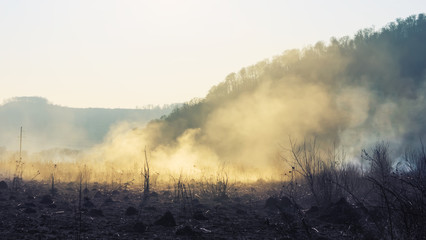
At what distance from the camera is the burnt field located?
5871 mm

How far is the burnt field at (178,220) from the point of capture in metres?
5.87

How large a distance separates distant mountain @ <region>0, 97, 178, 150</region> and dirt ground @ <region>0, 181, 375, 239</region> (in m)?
80.1

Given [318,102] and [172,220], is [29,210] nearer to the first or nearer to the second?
[172,220]

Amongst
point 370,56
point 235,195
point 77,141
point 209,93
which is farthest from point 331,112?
point 77,141

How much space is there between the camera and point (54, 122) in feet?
324

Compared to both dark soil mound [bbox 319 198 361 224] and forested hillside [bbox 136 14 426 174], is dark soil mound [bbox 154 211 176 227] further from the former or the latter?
forested hillside [bbox 136 14 426 174]

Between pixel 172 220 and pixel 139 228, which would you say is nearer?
pixel 139 228

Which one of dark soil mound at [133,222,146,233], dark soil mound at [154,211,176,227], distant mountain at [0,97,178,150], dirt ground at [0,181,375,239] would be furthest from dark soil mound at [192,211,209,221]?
distant mountain at [0,97,178,150]

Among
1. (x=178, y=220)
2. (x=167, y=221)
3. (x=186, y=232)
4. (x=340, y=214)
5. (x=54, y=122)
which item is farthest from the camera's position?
(x=54, y=122)

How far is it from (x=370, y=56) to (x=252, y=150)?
75.7 ft

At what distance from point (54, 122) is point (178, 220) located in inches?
4042

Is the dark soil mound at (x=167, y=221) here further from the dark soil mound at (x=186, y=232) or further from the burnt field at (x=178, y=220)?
the dark soil mound at (x=186, y=232)

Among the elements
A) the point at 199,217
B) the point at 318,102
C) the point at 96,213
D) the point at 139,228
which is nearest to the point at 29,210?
the point at 96,213

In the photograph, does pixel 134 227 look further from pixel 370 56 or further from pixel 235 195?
pixel 370 56
